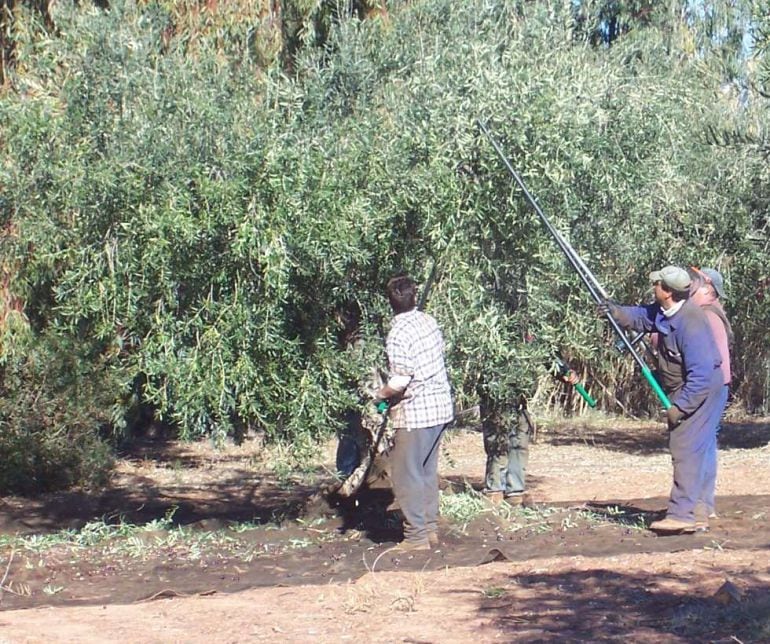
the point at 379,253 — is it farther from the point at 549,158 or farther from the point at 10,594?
the point at 10,594

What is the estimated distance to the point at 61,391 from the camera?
1204 centimetres

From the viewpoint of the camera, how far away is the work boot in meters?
7.95

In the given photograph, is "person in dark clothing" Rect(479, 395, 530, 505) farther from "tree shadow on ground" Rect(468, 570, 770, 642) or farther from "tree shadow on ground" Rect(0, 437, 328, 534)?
"tree shadow on ground" Rect(468, 570, 770, 642)

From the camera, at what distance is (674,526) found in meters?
7.96

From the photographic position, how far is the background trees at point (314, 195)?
7.51 meters

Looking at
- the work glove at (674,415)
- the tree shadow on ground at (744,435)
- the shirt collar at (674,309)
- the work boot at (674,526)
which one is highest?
the shirt collar at (674,309)

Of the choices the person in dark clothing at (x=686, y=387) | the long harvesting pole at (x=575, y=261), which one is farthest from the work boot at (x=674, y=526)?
the long harvesting pole at (x=575, y=261)

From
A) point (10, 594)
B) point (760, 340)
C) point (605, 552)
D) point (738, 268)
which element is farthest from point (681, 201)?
point (10, 594)

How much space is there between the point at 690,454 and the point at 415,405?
190 centimetres

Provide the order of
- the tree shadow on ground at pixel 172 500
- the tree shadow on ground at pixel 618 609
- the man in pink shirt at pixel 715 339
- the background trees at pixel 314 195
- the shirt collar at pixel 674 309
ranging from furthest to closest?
the tree shadow on ground at pixel 172 500, the man in pink shirt at pixel 715 339, the shirt collar at pixel 674 309, the background trees at pixel 314 195, the tree shadow on ground at pixel 618 609

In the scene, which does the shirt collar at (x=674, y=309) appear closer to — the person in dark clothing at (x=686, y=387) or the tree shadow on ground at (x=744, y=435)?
the person in dark clothing at (x=686, y=387)

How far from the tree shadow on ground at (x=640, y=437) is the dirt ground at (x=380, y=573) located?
4391mm

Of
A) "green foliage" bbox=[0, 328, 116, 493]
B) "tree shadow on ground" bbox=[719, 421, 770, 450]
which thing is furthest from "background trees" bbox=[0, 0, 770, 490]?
"tree shadow on ground" bbox=[719, 421, 770, 450]

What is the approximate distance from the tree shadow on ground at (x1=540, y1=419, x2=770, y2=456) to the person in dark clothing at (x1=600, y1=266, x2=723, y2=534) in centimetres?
730
